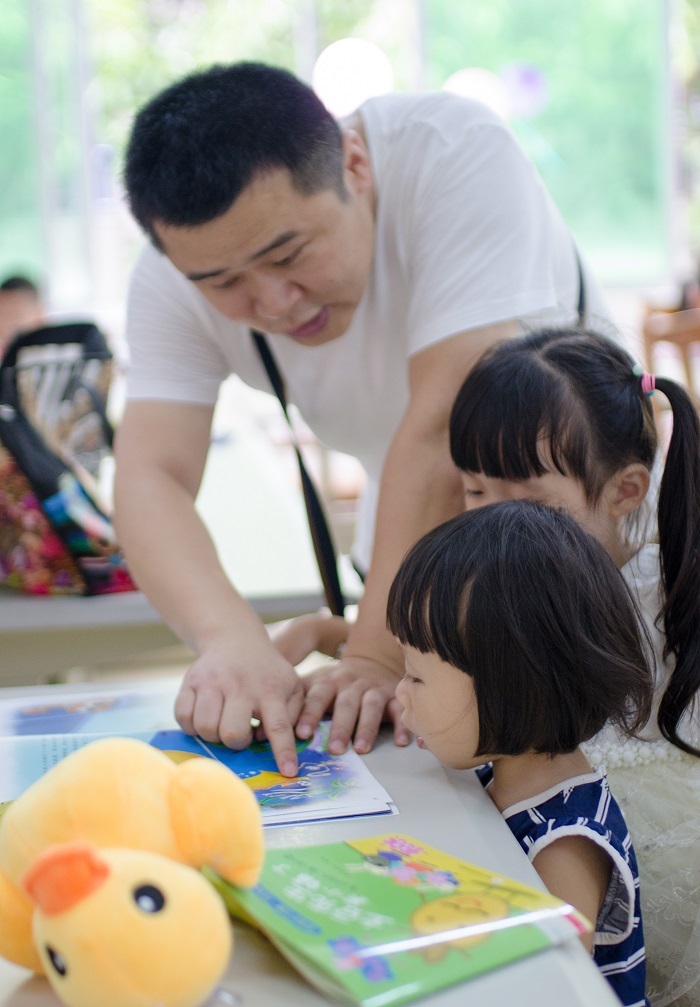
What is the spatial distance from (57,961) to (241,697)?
1.72ft

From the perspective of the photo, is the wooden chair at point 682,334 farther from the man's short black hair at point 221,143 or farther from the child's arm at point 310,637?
the man's short black hair at point 221,143

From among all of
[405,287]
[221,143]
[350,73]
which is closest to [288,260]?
[221,143]

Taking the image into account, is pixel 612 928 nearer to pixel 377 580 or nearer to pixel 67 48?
pixel 377 580

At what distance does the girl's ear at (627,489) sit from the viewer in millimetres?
1196

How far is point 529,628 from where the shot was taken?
2.86ft

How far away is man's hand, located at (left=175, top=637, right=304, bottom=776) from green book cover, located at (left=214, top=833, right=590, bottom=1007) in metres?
0.28

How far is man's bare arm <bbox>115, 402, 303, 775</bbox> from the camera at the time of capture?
3.44ft

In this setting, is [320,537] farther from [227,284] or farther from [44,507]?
[44,507]

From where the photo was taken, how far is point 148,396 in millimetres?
1453

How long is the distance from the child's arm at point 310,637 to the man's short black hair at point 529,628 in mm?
429

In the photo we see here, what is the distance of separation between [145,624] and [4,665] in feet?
0.85

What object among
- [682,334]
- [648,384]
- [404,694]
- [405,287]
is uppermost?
[405,287]

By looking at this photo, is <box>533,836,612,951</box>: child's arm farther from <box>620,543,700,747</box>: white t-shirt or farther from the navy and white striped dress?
<box>620,543,700,747</box>: white t-shirt

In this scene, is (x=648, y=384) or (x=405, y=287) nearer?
(x=648, y=384)
